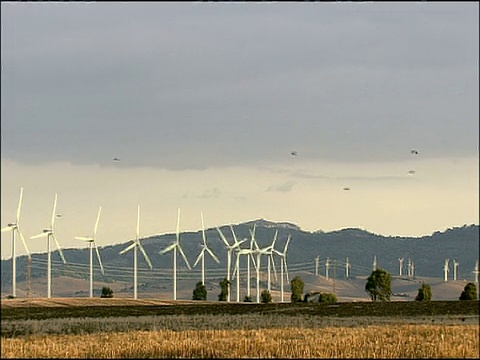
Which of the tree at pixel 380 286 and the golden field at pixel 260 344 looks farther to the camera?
the tree at pixel 380 286

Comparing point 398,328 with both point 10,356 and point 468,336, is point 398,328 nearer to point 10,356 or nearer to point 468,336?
point 468,336

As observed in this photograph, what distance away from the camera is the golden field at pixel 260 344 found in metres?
54.8

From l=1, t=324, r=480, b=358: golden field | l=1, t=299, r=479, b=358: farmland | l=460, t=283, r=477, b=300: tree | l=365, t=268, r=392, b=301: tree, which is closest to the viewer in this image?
l=1, t=299, r=479, b=358: farmland

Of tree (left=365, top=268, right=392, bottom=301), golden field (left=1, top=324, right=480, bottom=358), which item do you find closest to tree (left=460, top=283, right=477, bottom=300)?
tree (left=365, top=268, right=392, bottom=301)

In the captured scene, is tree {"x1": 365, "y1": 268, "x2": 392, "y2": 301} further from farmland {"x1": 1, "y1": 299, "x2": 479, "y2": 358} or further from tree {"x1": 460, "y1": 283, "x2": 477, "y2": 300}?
farmland {"x1": 1, "y1": 299, "x2": 479, "y2": 358}

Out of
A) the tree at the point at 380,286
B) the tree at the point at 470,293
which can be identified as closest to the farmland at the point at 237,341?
the tree at the point at 470,293

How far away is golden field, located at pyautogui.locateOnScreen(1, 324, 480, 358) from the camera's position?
54.8 metres

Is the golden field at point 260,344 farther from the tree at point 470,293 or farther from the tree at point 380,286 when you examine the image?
the tree at point 380,286

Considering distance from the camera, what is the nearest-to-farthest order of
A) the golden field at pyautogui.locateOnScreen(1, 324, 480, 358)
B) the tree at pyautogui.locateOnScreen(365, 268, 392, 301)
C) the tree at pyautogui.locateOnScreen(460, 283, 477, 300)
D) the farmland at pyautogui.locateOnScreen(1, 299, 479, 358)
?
the farmland at pyautogui.locateOnScreen(1, 299, 479, 358) → the golden field at pyautogui.locateOnScreen(1, 324, 480, 358) → the tree at pyautogui.locateOnScreen(460, 283, 477, 300) → the tree at pyautogui.locateOnScreen(365, 268, 392, 301)

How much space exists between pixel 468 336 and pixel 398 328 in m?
8.47

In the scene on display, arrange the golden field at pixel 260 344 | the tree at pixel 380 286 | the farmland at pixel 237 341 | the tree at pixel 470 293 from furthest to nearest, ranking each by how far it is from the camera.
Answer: the tree at pixel 380 286 → the tree at pixel 470 293 → the golden field at pixel 260 344 → the farmland at pixel 237 341

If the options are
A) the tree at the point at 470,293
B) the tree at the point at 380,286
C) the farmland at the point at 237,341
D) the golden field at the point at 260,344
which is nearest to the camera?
the farmland at the point at 237,341

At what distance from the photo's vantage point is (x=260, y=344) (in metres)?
59.9

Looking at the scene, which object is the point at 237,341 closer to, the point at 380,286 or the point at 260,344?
the point at 260,344
